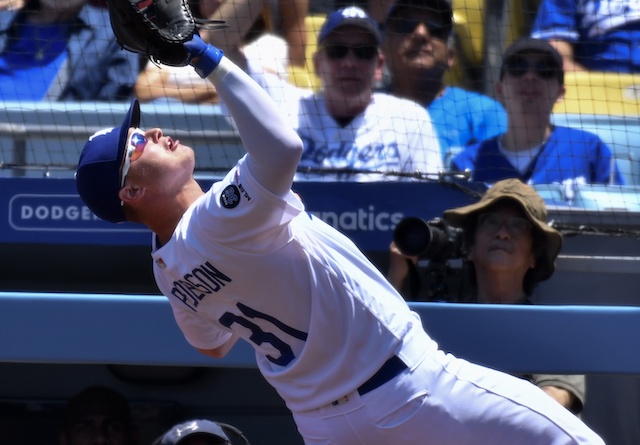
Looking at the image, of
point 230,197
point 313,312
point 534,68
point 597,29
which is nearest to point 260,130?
point 230,197

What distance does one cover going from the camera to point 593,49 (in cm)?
418

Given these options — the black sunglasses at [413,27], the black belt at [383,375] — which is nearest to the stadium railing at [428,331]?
the black belt at [383,375]

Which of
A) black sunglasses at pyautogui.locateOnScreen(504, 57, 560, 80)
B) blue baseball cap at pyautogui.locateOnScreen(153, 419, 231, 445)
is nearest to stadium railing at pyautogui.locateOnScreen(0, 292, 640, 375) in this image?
blue baseball cap at pyautogui.locateOnScreen(153, 419, 231, 445)

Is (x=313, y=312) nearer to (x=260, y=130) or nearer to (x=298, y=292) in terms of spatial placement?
(x=298, y=292)

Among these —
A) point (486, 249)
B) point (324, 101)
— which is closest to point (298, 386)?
point (486, 249)

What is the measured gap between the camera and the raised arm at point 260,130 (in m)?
1.88

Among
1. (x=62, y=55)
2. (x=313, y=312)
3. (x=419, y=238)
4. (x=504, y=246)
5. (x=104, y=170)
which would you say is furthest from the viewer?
(x=62, y=55)

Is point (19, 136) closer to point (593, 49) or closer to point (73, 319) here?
point (73, 319)

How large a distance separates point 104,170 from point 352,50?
1679mm

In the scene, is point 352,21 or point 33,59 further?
point 33,59

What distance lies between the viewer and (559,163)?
11.4 ft

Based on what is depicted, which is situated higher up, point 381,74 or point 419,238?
point 381,74

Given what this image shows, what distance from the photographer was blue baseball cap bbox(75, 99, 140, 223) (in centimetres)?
213

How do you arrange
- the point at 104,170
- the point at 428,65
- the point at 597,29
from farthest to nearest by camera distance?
the point at 597,29
the point at 428,65
the point at 104,170
